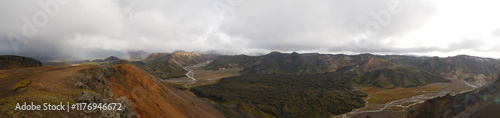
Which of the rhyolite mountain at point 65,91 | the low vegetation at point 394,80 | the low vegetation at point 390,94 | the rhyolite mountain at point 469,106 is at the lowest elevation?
the low vegetation at point 390,94

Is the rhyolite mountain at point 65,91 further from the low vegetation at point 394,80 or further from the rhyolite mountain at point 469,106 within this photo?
the low vegetation at point 394,80

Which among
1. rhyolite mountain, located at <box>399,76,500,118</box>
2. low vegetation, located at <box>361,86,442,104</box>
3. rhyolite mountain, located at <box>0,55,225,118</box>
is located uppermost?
rhyolite mountain, located at <box>0,55,225,118</box>

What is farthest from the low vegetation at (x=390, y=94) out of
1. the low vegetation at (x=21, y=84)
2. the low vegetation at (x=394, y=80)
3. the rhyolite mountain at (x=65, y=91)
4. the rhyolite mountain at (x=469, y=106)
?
the low vegetation at (x=21, y=84)

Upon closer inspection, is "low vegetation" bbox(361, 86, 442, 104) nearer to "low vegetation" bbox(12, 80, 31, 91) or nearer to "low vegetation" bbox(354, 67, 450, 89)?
"low vegetation" bbox(354, 67, 450, 89)

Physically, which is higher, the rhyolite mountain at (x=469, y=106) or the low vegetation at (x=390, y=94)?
the rhyolite mountain at (x=469, y=106)

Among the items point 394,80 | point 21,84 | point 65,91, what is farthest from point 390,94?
point 21,84

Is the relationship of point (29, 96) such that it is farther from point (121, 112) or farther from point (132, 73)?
point (132, 73)

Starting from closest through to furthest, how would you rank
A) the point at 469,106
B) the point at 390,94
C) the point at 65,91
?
the point at 65,91
the point at 469,106
the point at 390,94

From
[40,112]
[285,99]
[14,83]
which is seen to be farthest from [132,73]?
[285,99]

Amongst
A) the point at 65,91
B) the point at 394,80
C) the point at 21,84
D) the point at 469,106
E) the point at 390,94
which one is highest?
the point at 21,84

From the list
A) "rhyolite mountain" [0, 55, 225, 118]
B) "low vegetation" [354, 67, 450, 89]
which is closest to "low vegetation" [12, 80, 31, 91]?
"rhyolite mountain" [0, 55, 225, 118]

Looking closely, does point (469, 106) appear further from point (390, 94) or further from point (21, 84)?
point (390, 94)
